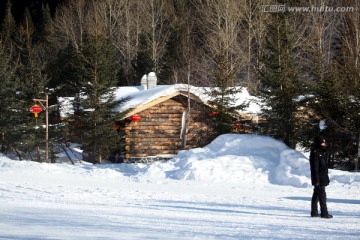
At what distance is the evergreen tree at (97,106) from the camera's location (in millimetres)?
24062

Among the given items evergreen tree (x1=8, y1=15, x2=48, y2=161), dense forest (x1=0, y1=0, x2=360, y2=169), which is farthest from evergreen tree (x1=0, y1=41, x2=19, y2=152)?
evergreen tree (x1=8, y1=15, x2=48, y2=161)

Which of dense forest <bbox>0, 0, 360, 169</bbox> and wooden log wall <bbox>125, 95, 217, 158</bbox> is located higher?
dense forest <bbox>0, 0, 360, 169</bbox>

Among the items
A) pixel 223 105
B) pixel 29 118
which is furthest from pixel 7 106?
pixel 223 105

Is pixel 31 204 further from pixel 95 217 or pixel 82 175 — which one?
pixel 82 175

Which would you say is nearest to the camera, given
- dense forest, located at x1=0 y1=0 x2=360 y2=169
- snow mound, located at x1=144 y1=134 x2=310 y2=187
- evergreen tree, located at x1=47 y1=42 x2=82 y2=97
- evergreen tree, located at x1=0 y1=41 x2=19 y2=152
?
snow mound, located at x1=144 y1=134 x2=310 y2=187

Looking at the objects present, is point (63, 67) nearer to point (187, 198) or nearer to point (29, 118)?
point (29, 118)

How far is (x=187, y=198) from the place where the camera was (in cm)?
1282

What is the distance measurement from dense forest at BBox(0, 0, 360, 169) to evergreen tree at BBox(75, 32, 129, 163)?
0.21 ft

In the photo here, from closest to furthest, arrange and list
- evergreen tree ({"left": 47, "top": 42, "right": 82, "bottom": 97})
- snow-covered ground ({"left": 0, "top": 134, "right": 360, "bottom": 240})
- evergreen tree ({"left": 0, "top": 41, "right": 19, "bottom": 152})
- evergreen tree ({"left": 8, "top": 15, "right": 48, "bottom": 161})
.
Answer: snow-covered ground ({"left": 0, "top": 134, "right": 360, "bottom": 240})
evergreen tree ({"left": 8, "top": 15, "right": 48, "bottom": 161})
evergreen tree ({"left": 0, "top": 41, "right": 19, "bottom": 152})
evergreen tree ({"left": 47, "top": 42, "right": 82, "bottom": 97})

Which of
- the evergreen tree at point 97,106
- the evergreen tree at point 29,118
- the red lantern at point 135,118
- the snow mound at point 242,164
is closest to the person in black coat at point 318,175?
the snow mound at point 242,164

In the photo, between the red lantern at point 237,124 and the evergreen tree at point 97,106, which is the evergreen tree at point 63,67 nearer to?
the evergreen tree at point 97,106

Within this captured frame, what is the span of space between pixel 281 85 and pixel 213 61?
1475cm

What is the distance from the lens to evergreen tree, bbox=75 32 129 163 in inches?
947

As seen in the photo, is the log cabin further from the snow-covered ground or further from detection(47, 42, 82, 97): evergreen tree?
detection(47, 42, 82, 97): evergreen tree
